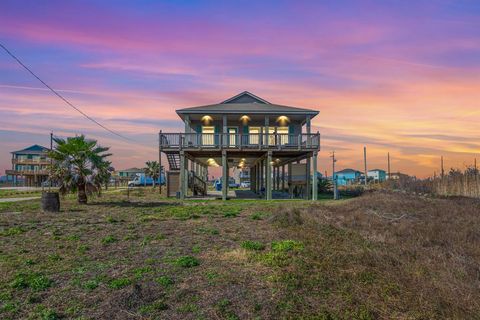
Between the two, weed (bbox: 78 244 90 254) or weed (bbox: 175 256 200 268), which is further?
weed (bbox: 78 244 90 254)

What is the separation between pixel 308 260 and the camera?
7215mm

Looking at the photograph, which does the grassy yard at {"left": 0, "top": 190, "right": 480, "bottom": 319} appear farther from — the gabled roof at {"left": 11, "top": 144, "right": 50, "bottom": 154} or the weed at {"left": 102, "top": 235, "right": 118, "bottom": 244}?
the gabled roof at {"left": 11, "top": 144, "right": 50, "bottom": 154}

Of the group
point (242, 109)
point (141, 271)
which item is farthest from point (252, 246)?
point (242, 109)

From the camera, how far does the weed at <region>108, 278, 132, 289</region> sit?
5742 millimetres

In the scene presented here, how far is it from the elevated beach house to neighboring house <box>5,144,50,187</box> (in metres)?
59.3

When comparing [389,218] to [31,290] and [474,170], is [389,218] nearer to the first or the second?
[31,290]

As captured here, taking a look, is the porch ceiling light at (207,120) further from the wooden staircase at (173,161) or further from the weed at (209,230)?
the weed at (209,230)

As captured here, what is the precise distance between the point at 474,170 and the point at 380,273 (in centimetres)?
2257

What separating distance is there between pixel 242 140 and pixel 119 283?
20698 mm

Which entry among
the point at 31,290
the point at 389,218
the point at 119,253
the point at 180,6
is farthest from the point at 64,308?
the point at 180,6

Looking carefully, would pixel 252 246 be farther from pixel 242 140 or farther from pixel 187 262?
pixel 242 140

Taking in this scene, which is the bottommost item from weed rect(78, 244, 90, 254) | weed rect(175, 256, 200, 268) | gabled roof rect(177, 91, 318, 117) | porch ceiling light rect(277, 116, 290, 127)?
weed rect(175, 256, 200, 268)

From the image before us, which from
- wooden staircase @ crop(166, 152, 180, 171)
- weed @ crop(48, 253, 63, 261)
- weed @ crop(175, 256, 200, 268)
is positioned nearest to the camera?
weed @ crop(175, 256, 200, 268)

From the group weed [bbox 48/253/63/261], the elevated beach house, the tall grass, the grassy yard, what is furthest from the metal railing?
weed [bbox 48/253/63/261]
